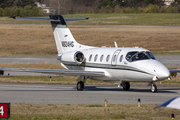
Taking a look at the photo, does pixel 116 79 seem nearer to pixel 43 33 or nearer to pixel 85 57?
pixel 85 57

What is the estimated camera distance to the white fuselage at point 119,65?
20734mm

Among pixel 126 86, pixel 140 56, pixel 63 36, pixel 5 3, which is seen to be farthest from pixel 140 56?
pixel 5 3

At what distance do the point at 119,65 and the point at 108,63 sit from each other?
116 centimetres

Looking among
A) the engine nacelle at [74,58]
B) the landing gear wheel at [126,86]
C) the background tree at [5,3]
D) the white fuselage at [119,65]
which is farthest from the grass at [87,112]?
the background tree at [5,3]

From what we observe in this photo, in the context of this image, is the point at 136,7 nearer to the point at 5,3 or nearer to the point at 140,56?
the point at 5,3

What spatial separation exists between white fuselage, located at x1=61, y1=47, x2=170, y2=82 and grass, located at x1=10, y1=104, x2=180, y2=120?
18.3 feet

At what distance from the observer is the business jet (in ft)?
69.0

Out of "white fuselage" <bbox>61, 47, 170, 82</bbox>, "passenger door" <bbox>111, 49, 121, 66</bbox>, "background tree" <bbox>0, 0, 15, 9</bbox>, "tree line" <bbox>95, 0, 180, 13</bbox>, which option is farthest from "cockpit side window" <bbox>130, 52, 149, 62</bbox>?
"background tree" <bbox>0, 0, 15, 9</bbox>

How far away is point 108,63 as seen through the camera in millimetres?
23375

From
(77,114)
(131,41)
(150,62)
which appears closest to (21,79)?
(150,62)

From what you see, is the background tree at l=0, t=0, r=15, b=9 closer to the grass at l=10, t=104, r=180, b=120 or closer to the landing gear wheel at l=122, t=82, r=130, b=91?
the landing gear wheel at l=122, t=82, r=130, b=91

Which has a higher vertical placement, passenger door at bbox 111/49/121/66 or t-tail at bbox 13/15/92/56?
t-tail at bbox 13/15/92/56

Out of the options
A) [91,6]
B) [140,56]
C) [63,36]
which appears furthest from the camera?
[91,6]

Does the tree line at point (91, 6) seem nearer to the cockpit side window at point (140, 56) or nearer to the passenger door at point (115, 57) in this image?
the passenger door at point (115, 57)
